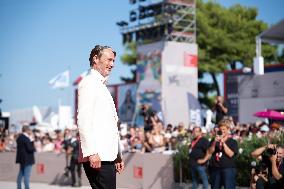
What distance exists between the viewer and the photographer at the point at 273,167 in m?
8.12

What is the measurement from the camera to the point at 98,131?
184 inches

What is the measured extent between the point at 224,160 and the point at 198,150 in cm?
236

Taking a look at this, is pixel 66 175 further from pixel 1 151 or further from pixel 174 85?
pixel 174 85

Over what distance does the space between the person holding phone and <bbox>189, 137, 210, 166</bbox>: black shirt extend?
79.7 inches

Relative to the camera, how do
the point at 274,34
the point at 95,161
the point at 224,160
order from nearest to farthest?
the point at 95,161
the point at 224,160
the point at 274,34

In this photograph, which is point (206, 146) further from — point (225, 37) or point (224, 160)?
point (225, 37)

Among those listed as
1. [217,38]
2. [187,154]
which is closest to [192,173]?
[187,154]

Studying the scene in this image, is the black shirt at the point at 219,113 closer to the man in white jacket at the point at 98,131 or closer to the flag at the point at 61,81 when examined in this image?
the man in white jacket at the point at 98,131

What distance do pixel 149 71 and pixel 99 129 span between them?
33.5 metres

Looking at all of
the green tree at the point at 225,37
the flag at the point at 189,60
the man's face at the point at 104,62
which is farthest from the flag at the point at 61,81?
the man's face at the point at 104,62

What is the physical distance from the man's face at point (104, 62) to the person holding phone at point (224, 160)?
526cm

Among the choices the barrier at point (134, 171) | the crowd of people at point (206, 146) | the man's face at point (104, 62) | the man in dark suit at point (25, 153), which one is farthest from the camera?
the barrier at point (134, 171)

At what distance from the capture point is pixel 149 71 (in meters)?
38.1

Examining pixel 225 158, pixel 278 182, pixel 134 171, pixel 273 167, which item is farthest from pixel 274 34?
pixel 278 182
